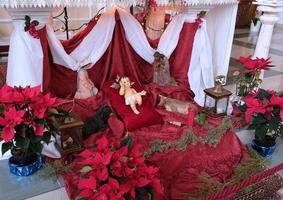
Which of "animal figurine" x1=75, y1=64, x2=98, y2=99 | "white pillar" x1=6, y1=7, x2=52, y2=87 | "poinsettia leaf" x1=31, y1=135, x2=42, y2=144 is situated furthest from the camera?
"animal figurine" x1=75, y1=64, x2=98, y2=99

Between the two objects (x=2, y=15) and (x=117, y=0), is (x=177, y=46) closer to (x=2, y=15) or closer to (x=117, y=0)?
(x=117, y=0)

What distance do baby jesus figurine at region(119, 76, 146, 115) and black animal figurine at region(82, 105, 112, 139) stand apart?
22cm

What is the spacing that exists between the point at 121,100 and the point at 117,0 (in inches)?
33.1

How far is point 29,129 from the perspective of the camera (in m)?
1.72

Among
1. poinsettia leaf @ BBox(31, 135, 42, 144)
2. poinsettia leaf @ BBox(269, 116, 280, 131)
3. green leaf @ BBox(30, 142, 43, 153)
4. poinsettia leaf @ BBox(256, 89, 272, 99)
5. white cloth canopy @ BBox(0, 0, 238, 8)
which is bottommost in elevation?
poinsettia leaf @ BBox(269, 116, 280, 131)

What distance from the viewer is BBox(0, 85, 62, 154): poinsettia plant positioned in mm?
1612

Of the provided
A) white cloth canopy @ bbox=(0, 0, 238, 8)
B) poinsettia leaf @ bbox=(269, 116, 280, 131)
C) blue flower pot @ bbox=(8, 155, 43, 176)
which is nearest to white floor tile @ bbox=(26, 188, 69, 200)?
blue flower pot @ bbox=(8, 155, 43, 176)

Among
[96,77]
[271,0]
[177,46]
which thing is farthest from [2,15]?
[271,0]

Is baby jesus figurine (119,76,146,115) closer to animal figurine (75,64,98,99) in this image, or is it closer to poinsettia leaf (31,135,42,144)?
animal figurine (75,64,98,99)

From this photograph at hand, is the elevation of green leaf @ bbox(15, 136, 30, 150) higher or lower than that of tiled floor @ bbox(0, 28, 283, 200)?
higher

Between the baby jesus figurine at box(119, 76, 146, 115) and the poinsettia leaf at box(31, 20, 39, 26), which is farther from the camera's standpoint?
the baby jesus figurine at box(119, 76, 146, 115)

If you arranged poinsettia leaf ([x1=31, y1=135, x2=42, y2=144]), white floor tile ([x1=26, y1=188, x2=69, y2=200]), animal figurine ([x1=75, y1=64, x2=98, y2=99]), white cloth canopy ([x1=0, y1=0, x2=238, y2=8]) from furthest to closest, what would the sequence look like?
animal figurine ([x1=75, y1=64, x2=98, y2=99])
white cloth canopy ([x1=0, y1=0, x2=238, y2=8])
white floor tile ([x1=26, y1=188, x2=69, y2=200])
poinsettia leaf ([x1=31, y1=135, x2=42, y2=144])

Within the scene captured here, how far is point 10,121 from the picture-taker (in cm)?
161

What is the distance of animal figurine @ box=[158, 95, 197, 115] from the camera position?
2.76 metres
